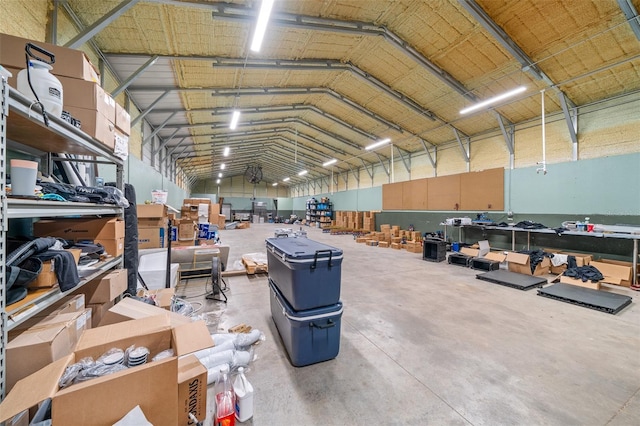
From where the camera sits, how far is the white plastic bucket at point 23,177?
3.81 feet

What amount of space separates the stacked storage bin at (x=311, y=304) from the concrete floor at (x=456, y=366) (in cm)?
13

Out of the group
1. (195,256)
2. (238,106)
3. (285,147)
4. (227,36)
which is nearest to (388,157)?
(285,147)

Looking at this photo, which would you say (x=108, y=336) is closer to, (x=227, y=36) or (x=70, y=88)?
(x=70, y=88)

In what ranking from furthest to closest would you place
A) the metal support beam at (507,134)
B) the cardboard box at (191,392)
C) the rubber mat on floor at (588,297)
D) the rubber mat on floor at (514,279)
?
the metal support beam at (507,134), the rubber mat on floor at (514,279), the rubber mat on floor at (588,297), the cardboard box at (191,392)

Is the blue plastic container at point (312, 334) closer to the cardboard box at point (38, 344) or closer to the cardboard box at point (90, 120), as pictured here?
the cardboard box at point (38, 344)

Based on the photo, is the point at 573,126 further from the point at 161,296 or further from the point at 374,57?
the point at 161,296

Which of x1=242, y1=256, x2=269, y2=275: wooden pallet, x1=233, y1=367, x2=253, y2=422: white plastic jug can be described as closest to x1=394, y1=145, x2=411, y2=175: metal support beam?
x1=242, y1=256, x2=269, y2=275: wooden pallet

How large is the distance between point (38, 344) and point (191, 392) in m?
0.75

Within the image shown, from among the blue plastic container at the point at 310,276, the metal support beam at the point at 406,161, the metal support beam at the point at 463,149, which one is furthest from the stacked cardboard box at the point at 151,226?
the metal support beam at the point at 406,161

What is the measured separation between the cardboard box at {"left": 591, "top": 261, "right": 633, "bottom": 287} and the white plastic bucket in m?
7.05

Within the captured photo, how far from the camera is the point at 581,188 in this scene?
17.1 ft

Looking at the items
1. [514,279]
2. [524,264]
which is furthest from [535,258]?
[514,279]

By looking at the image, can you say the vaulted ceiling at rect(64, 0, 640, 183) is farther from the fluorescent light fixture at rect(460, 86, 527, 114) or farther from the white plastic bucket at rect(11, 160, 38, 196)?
the white plastic bucket at rect(11, 160, 38, 196)

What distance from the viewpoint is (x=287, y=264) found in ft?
6.20
